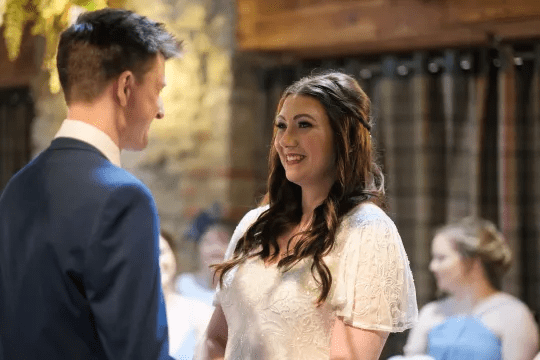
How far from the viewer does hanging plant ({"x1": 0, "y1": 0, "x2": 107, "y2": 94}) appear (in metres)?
1.86

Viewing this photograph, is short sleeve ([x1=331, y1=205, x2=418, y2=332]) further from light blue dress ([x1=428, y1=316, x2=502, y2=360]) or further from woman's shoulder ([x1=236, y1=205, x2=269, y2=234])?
light blue dress ([x1=428, y1=316, x2=502, y2=360])

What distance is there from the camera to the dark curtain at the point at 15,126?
5.43 metres

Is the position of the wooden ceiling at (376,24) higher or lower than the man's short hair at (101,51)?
higher

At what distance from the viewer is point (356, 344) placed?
1.63 meters

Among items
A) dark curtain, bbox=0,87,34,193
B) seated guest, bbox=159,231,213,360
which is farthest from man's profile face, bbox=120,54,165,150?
dark curtain, bbox=0,87,34,193

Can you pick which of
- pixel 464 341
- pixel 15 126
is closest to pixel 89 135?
pixel 464 341

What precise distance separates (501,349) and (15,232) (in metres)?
2.52

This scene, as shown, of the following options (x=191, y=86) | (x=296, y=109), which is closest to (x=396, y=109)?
(x=191, y=86)

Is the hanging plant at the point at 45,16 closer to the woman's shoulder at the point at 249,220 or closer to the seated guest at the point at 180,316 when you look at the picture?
the woman's shoulder at the point at 249,220

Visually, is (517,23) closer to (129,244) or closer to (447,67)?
(447,67)

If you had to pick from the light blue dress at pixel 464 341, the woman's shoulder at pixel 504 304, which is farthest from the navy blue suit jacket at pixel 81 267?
the woman's shoulder at pixel 504 304

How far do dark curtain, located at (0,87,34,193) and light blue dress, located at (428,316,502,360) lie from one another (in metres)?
3.19

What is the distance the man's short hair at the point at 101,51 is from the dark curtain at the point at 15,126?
4.19 m

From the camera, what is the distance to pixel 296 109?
1806 millimetres
